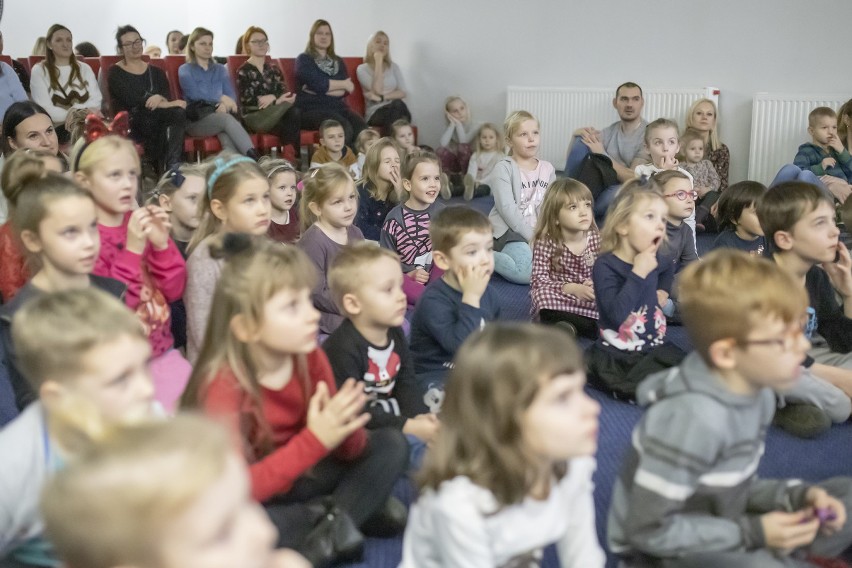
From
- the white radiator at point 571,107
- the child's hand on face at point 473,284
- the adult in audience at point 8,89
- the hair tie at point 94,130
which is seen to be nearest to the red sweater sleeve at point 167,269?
the hair tie at point 94,130

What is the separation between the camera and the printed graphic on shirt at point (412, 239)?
12.4 ft

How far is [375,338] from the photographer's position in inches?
88.9

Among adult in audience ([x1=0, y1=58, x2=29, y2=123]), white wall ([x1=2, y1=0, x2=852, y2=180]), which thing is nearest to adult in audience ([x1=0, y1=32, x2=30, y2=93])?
adult in audience ([x1=0, y1=58, x2=29, y2=123])

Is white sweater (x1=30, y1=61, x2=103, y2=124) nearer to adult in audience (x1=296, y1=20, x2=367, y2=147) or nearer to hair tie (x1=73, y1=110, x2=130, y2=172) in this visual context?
adult in audience (x1=296, y1=20, x2=367, y2=147)

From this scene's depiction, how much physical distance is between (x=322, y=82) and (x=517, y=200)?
10.1ft

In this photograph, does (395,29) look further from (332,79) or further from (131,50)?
(131,50)

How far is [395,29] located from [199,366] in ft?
21.7

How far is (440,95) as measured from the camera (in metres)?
7.81

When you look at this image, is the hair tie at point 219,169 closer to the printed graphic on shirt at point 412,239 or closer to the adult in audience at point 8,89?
the printed graphic on shirt at point 412,239

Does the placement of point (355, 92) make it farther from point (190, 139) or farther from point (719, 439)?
point (719, 439)

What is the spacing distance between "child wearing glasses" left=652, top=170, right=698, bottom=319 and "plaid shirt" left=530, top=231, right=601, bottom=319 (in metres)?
0.27

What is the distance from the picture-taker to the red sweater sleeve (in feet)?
8.68

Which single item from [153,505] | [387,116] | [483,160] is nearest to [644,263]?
[153,505]

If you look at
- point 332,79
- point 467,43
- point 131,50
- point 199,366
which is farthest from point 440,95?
point 199,366
